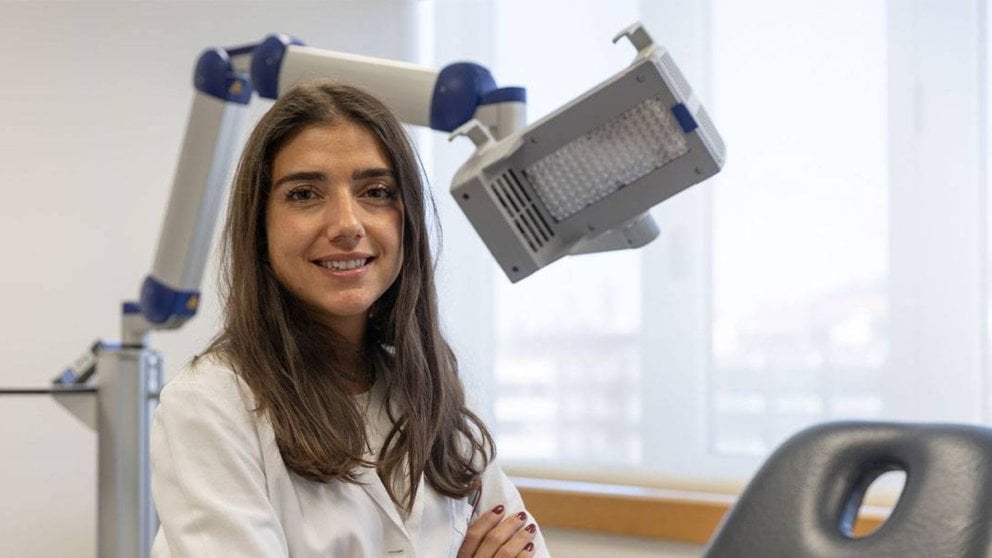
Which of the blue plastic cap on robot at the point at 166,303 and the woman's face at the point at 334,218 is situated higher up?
the woman's face at the point at 334,218

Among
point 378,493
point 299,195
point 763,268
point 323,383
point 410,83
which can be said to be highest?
point 410,83

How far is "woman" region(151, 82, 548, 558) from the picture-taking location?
125 cm

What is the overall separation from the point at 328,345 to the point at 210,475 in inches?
10.3

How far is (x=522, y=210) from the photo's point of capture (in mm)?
1288

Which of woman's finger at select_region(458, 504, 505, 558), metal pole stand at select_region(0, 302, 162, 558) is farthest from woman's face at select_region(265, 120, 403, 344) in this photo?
metal pole stand at select_region(0, 302, 162, 558)

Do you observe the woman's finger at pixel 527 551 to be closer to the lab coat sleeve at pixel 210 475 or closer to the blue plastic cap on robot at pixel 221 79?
the lab coat sleeve at pixel 210 475

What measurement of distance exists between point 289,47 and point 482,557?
73 centimetres

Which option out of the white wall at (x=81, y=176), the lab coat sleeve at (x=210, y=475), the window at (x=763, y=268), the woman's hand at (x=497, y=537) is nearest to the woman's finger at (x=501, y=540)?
the woman's hand at (x=497, y=537)

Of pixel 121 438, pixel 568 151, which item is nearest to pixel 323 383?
pixel 568 151

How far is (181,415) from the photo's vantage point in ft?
4.13

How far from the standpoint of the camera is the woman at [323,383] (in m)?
1.25

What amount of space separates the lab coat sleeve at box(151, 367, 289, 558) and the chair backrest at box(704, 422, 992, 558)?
691 mm

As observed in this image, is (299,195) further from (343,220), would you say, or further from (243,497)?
(243,497)

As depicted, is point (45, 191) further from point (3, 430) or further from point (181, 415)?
point (181, 415)
